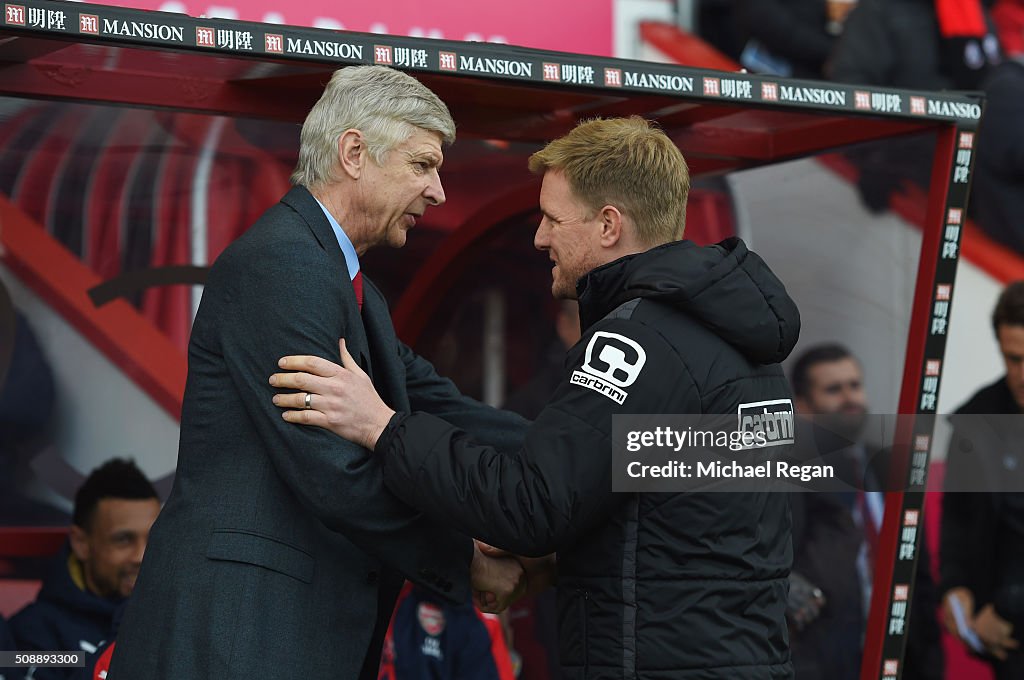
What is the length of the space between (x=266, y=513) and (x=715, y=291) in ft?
2.93

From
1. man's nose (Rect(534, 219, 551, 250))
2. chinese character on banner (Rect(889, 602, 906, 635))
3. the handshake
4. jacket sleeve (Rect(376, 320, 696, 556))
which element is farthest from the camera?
chinese character on banner (Rect(889, 602, 906, 635))

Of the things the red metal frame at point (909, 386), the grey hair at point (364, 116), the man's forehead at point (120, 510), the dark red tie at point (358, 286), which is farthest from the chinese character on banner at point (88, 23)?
the red metal frame at point (909, 386)

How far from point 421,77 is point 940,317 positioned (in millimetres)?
1569

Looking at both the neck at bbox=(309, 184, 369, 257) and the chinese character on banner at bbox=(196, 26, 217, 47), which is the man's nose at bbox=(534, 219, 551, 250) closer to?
the neck at bbox=(309, 184, 369, 257)

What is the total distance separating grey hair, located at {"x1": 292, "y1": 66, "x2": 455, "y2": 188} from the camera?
103 inches

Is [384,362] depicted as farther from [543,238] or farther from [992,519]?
[992,519]

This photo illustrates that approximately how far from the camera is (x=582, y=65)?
3.13 meters

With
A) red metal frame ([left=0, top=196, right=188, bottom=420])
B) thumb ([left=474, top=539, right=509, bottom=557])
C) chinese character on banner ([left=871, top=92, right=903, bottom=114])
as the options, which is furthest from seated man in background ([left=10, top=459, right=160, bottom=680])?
chinese character on banner ([left=871, top=92, right=903, bottom=114])

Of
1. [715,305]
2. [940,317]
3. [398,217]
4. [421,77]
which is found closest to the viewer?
[715,305]

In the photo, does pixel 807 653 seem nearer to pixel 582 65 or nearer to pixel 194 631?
pixel 582 65

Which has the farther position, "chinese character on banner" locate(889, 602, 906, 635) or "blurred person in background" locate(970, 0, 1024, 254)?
"blurred person in background" locate(970, 0, 1024, 254)

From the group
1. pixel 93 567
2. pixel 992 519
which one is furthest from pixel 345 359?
pixel 992 519

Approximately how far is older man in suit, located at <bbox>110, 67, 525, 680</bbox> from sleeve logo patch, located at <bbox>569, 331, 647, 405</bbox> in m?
0.43

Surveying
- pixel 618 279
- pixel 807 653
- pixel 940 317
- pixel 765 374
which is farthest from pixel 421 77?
pixel 807 653
